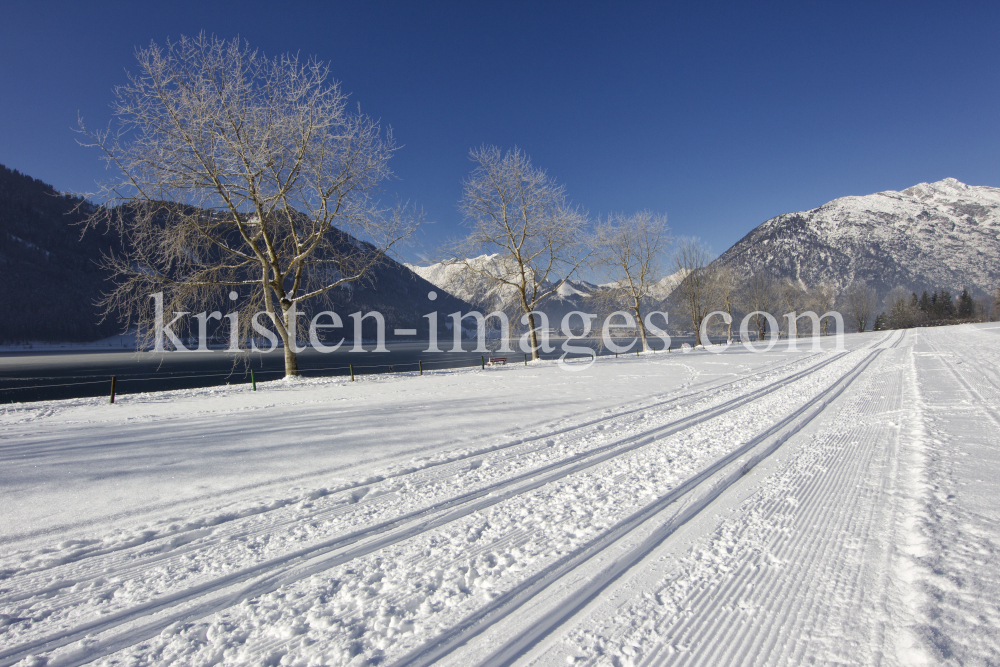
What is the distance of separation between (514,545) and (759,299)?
5834cm

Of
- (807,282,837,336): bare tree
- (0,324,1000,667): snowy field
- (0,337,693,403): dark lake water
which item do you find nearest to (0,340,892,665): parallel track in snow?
(0,324,1000,667): snowy field

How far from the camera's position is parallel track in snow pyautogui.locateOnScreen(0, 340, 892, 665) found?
2.03m

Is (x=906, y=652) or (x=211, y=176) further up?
(x=211, y=176)

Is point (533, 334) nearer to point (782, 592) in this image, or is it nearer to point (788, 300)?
point (782, 592)

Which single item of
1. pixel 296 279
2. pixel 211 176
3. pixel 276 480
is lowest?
pixel 276 480

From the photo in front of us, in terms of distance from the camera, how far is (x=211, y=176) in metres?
12.7

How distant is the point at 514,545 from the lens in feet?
9.24

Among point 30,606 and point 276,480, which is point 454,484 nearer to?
point 276,480

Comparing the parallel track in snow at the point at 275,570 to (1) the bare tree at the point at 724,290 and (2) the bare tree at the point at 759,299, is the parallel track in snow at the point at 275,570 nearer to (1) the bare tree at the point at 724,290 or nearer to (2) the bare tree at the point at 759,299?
(1) the bare tree at the point at 724,290

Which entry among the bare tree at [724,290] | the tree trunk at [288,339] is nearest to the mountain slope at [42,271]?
the tree trunk at [288,339]

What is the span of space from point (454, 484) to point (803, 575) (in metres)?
2.83

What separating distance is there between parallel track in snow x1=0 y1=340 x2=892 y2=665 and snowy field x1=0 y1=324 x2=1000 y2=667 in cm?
2

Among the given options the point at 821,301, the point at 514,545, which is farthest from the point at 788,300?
the point at 514,545

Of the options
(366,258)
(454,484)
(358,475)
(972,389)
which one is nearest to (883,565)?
(454,484)
